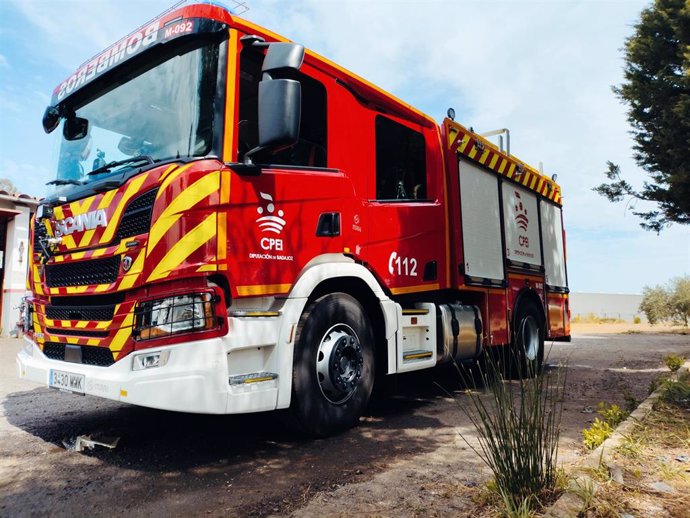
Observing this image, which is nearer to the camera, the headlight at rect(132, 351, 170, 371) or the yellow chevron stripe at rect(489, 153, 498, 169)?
the headlight at rect(132, 351, 170, 371)

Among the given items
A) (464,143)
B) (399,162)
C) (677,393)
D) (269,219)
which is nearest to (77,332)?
(269,219)

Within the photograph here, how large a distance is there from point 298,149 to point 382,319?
159 cm

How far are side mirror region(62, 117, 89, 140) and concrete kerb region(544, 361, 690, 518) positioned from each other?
422 centimetres

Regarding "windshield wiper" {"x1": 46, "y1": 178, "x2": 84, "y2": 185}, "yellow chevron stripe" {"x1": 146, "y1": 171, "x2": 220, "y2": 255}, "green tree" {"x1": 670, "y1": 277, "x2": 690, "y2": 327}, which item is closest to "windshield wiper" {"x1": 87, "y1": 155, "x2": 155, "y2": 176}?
"windshield wiper" {"x1": 46, "y1": 178, "x2": 84, "y2": 185}

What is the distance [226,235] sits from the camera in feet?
10.9

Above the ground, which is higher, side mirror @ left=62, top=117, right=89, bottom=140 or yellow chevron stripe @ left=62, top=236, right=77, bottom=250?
side mirror @ left=62, top=117, right=89, bottom=140

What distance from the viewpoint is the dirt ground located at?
8.93 feet

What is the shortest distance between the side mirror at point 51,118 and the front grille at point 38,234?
93 cm

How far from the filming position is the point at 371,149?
474 cm

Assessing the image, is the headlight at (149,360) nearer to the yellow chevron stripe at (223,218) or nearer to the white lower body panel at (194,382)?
the white lower body panel at (194,382)

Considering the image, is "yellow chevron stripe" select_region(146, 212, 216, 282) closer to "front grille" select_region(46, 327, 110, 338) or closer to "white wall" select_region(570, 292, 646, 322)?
"front grille" select_region(46, 327, 110, 338)

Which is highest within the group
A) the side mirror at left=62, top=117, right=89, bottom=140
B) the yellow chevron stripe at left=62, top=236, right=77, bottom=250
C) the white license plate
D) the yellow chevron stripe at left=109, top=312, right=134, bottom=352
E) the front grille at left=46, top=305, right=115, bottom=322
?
the side mirror at left=62, top=117, right=89, bottom=140

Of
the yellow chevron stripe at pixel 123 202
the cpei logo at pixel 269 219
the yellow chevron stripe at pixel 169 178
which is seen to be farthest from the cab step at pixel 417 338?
the yellow chevron stripe at pixel 123 202

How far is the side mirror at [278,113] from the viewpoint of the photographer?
3.33 metres
